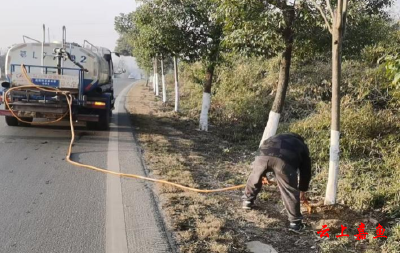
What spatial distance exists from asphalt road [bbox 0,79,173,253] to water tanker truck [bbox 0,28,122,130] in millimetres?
1172

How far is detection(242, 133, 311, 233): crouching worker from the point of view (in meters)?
4.18

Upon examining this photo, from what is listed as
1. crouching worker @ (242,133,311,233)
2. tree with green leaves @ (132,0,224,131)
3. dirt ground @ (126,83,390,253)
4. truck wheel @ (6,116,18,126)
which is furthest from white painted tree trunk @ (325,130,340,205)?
truck wheel @ (6,116,18,126)

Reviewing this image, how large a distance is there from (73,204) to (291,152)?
2.67m

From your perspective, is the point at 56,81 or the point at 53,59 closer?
the point at 56,81

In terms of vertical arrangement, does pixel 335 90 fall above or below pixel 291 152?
above

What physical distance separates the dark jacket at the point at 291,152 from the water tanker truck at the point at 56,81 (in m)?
5.56

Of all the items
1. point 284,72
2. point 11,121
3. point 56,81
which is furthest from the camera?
point 11,121

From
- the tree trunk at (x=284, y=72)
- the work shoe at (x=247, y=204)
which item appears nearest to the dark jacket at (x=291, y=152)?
the work shoe at (x=247, y=204)

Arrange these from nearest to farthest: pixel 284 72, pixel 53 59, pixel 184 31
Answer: pixel 284 72
pixel 53 59
pixel 184 31

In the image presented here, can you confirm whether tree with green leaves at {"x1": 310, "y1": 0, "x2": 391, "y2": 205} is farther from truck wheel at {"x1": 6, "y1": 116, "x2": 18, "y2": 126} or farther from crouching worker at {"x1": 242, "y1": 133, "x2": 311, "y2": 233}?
truck wheel at {"x1": 6, "y1": 116, "x2": 18, "y2": 126}

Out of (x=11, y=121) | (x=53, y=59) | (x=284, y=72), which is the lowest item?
(x=11, y=121)

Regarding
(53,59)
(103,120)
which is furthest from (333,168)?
(53,59)

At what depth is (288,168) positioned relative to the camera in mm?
4195

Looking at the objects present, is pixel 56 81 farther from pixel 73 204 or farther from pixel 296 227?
pixel 296 227
